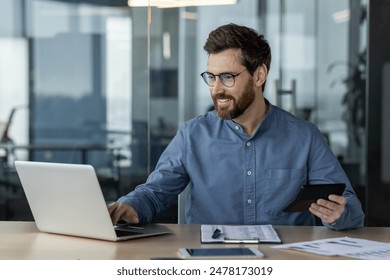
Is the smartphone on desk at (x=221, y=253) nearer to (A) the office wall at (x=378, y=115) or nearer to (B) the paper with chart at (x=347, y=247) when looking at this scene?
(B) the paper with chart at (x=347, y=247)

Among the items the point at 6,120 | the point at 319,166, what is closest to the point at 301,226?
the point at 319,166

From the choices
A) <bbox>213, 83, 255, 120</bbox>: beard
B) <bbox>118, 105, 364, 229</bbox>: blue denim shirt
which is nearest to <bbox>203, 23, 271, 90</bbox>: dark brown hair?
<bbox>213, 83, 255, 120</bbox>: beard

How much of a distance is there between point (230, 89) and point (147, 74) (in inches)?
94.8

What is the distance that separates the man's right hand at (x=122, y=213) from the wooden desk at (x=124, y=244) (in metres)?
0.13

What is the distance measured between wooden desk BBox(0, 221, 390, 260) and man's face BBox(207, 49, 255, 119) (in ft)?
1.61

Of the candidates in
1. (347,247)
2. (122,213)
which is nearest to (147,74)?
(122,213)

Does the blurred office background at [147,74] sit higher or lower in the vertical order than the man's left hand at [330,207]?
higher

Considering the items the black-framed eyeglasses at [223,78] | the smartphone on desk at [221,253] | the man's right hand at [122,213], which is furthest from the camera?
the black-framed eyeglasses at [223,78]

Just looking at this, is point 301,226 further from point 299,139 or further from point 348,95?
point 348,95

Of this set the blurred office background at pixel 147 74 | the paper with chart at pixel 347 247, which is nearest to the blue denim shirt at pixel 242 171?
the paper with chart at pixel 347 247

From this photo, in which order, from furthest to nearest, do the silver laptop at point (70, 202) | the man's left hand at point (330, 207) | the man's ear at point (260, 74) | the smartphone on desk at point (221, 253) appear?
the man's ear at point (260, 74)
the man's left hand at point (330, 207)
the silver laptop at point (70, 202)
the smartphone on desk at point (221, 253)

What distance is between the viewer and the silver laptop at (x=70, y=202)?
2.63m
